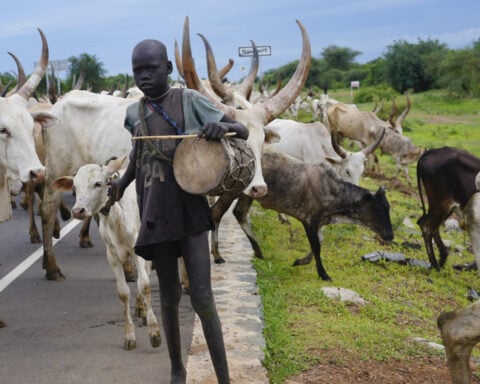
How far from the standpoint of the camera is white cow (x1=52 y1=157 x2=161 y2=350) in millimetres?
5594

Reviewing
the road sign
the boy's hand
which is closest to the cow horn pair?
the boy's hand

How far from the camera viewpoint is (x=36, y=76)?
6965 millimetres

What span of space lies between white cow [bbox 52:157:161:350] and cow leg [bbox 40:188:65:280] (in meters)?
2.25

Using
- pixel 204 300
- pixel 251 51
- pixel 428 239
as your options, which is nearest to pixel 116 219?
pixel 204 300

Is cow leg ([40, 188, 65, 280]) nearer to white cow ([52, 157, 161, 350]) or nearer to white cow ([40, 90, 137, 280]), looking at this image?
white cow ([40, 90, 137, 280])

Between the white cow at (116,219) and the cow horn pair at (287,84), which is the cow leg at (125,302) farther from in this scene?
the cow horn pair at (287,84)

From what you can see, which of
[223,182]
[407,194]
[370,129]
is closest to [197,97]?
[223,182]

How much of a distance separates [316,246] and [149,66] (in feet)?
14.6

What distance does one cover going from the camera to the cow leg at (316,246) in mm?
8133

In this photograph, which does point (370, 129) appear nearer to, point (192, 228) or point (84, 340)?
point (84, 340)

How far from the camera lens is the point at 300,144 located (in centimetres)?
1152

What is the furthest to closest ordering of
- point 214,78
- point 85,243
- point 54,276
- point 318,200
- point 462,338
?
point 85,243, point 318,200, point 54,276, point 214,78, point 462,338

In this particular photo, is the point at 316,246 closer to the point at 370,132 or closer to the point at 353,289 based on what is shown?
the point at 353,289

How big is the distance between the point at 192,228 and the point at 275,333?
191 centimetres
